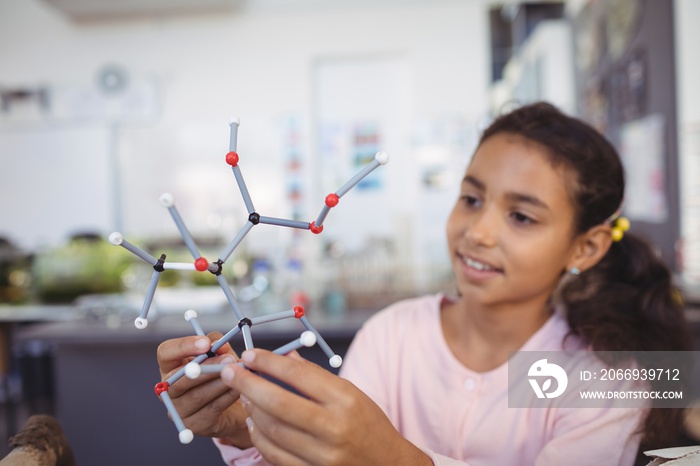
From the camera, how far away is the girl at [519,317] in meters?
0.85

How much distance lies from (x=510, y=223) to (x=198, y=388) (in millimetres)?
530

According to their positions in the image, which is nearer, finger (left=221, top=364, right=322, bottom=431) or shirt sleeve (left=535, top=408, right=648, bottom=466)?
finger (left=221, top=364, right=322, bottom=431)

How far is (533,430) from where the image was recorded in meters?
0.93

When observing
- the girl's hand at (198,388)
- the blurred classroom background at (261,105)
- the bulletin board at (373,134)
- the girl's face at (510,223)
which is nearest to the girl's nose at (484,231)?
the girl's face at (510,223)

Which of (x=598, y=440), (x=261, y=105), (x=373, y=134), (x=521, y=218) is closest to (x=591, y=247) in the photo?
(x=521, y=218)

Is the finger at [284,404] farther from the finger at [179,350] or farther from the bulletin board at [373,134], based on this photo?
the bulletin board at [373,134]

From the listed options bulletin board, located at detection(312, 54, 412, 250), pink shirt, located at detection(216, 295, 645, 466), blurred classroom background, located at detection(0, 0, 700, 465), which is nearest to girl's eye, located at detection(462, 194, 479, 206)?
pink shirt, located at detection(216, 295, 645, 466)

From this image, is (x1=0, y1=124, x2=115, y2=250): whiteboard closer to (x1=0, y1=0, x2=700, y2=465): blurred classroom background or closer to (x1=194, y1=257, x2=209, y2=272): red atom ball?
(x1=0, y1=0, x2=700, y2=465): blurred classroom background

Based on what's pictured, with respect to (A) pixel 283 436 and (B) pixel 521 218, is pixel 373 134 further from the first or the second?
(A) pixel 283 436

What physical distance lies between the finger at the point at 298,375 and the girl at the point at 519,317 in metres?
A: 0.19

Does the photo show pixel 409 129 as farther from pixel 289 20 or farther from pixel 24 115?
pixel 24 115

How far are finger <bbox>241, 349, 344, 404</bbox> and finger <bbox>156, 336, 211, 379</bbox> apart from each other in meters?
0.10

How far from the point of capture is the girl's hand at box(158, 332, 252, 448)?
0.63 meters

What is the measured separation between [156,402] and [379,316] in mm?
1199
